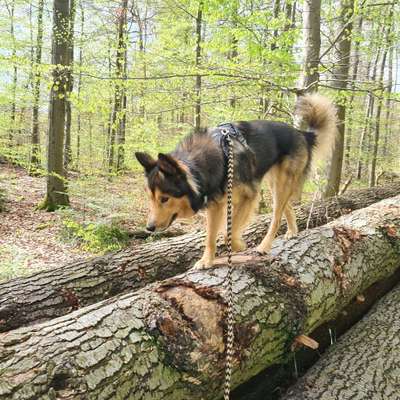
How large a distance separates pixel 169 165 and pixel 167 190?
8.7 inches

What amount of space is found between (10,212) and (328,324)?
920cm

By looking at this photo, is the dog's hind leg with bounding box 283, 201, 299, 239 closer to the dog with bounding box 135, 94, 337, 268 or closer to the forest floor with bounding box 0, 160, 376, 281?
the dog with bounding box 135, 94, 337, 268

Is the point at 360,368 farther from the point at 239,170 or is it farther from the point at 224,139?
the point at 224,139

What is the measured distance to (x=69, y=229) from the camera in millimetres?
8984

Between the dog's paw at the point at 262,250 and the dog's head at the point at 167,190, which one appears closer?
the dog's head at the point at 167,190

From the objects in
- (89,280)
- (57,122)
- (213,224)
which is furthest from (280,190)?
(57,122)

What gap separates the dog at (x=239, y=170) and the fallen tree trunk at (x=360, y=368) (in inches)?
48.1

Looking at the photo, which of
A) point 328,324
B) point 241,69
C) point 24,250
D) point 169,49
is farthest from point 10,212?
point 328,324

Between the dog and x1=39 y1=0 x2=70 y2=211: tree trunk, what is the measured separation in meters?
6.56

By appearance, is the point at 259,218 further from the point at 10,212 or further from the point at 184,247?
the point at 10,212

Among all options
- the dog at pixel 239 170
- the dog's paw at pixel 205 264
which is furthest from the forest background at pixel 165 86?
the dog's paw at pixel 205 264

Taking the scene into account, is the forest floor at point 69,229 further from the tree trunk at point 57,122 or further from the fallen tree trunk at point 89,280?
the fallen tree trunk at point 89,280

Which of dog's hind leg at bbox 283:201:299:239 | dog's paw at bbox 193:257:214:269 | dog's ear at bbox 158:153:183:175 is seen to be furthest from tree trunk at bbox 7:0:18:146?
dog's paw at bbox 193:257:214:269

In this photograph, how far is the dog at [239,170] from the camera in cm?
328
